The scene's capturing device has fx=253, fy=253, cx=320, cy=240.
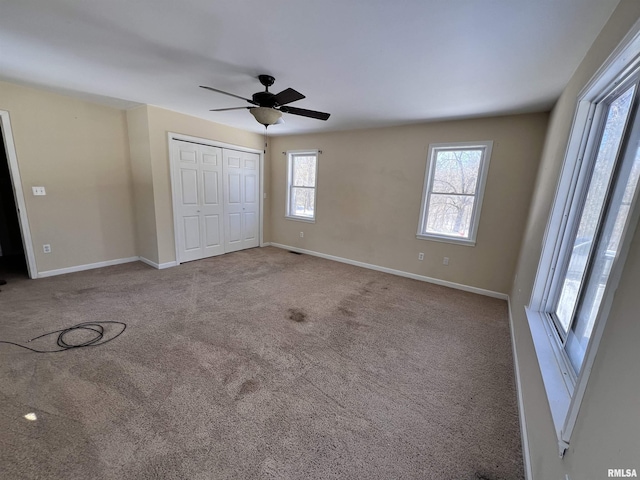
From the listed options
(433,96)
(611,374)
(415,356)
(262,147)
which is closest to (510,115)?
(433,96)

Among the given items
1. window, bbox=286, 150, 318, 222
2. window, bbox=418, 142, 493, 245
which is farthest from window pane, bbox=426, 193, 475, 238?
window, bbox=286, 150, 318, 222

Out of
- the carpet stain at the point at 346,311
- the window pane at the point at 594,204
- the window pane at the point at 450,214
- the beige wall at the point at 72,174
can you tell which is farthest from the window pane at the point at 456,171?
the beige wall at the point at 72,174

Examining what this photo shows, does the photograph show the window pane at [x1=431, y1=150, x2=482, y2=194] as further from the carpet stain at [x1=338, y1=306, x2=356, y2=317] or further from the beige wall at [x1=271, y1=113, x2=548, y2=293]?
the carpet stain at [x1=338, y1=306, x2=356, y2=317]

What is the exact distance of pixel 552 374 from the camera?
132cm

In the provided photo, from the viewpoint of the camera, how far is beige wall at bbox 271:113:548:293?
3.32m

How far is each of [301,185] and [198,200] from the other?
204cm

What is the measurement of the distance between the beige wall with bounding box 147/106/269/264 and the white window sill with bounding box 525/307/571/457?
15.4ft

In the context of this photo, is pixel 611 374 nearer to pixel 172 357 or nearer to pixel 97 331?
pixel 172 357

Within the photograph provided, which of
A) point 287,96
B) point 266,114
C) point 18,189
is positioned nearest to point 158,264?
point 18,189

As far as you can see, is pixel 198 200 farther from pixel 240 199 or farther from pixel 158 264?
pixel 158 264

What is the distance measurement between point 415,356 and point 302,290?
1.73m

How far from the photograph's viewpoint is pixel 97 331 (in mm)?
2396

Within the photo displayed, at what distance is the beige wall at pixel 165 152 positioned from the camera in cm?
380

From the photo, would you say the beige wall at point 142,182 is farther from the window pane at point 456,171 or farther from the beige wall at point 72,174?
the window pane at point 456,171
